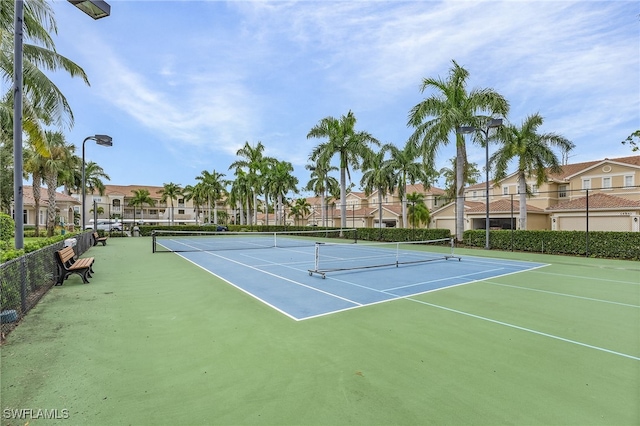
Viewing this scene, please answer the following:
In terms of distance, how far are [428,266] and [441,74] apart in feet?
52.6

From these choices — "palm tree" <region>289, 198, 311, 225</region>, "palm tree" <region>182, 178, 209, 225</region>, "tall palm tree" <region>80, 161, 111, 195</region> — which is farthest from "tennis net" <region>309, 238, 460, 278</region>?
"tall palm tree" <region>80, 161, 111, 195</region>

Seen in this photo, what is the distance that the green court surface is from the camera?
3014mm

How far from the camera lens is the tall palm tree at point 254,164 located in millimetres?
47125

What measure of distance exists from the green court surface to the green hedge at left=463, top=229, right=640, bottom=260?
12043 mm

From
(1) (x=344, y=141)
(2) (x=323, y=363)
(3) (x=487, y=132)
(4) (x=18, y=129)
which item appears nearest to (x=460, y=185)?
(3) (x=487, y=132)

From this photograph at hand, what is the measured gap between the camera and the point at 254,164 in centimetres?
4719

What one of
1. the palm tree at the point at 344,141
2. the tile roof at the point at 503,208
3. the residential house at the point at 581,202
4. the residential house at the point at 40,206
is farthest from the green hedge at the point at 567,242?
the residential house at the point at 40,206

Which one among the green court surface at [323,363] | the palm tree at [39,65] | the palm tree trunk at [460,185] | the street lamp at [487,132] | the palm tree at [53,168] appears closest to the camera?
the green court surface at [323,363]

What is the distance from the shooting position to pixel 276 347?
4539mm

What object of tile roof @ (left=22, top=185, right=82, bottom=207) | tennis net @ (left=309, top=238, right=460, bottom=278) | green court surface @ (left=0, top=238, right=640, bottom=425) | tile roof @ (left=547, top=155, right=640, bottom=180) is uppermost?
tile roof @ (left=547, top=155, right=640, bottom=180)

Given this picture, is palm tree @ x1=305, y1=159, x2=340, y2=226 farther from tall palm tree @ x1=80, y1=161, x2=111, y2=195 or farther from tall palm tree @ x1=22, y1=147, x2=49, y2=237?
tall palm tree @ x1=80, y1=161, x2=111, y2=195

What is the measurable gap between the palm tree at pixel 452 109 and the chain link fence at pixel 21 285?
21.1 metres

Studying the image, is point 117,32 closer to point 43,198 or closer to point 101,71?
point 101,71

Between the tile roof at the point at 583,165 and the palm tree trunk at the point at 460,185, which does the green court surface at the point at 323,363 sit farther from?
the tile roof at the point at 583,165
